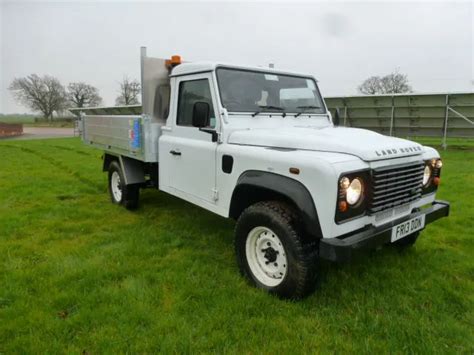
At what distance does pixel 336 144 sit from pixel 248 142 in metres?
0.87

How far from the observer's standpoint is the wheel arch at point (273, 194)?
2.71 meters

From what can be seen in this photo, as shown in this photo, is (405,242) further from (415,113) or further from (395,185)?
(415,113)

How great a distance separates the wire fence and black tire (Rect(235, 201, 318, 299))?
1005 centimetres

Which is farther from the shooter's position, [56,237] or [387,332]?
[56,237]

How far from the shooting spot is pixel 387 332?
8.89 feet

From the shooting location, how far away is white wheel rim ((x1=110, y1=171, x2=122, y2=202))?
6.21 m

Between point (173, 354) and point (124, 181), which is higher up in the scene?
point (124, 181)

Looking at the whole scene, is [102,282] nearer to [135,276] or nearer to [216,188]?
[135,276]

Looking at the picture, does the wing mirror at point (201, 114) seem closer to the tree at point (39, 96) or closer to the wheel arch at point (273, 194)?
the wheel arch at point (273, 194)

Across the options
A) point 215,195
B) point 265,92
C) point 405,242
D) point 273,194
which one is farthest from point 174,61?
point 405,242

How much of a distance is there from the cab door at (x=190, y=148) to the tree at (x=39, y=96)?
53450 millimetres

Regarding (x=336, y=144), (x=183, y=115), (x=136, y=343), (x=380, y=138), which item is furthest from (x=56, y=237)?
(x=380, y=138)

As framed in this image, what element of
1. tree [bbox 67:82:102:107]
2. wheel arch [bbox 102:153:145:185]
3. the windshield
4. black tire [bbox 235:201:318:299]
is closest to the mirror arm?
the windshield

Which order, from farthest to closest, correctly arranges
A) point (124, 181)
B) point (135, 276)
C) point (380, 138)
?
point (124, 181) < point (135, 276) < point (380, 138)
